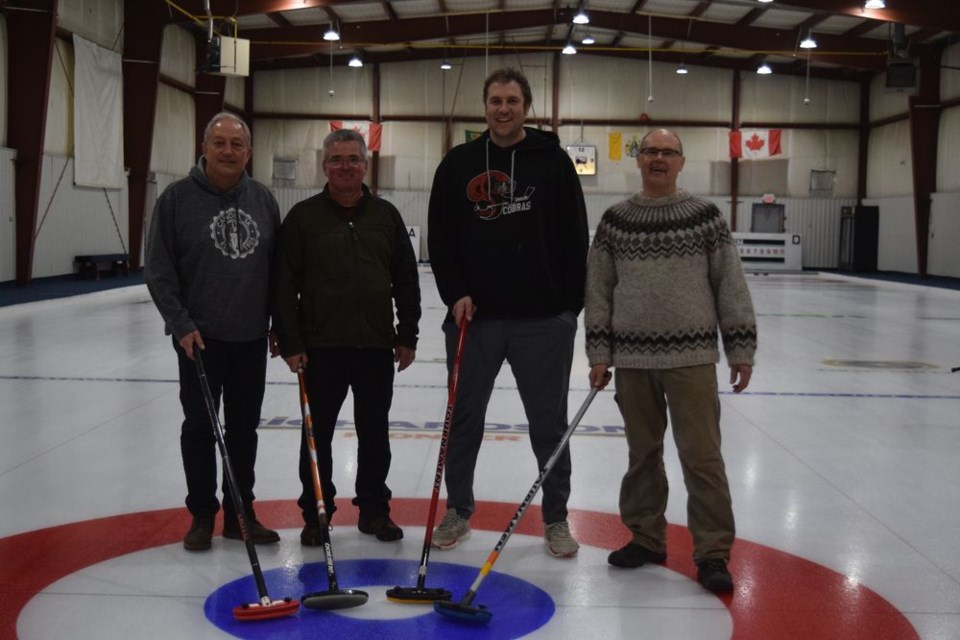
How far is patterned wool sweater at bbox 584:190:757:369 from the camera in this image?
337 cm

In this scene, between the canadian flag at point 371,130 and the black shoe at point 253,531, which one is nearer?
the black shoe at point 253,531

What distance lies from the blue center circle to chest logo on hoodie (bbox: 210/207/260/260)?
1.15 m

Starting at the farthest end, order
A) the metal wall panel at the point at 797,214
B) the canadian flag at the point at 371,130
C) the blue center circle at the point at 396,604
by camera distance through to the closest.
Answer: the metal wall panel at the point at 797,214 → the canadian flag at the point at 371,130 → the blue center circle at the point at 396,604

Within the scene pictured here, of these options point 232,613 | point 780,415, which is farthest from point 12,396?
point 780,415

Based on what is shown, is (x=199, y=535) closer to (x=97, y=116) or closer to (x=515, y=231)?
(x=515, y=231)

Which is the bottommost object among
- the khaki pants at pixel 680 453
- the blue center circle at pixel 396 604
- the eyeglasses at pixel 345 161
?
the blue center circle at pixel 396 604

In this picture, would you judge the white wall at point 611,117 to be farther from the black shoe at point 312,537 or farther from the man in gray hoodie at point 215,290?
the black shoe at point 312,537

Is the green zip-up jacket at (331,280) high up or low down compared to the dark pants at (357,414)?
up

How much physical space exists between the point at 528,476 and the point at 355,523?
114 cm

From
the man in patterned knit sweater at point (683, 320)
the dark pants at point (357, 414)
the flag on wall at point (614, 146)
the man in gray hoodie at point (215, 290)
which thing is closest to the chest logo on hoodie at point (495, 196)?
the man in patterned knit sweater at point (683, 320)

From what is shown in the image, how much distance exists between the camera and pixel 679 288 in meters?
3.38

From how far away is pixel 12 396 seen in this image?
6.84 metres

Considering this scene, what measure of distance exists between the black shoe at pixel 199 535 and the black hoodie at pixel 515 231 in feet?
3.97

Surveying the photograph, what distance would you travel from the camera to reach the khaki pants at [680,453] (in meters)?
3.39
